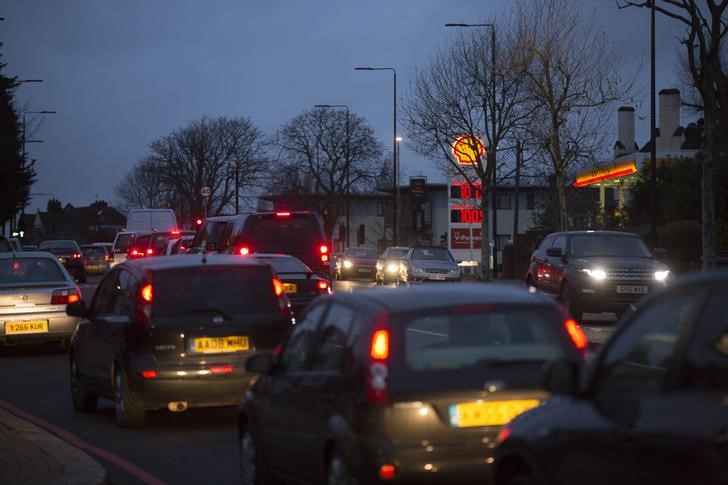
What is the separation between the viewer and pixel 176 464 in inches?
437

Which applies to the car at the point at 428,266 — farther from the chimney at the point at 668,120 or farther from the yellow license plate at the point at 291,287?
the chimney at the point at 668,120

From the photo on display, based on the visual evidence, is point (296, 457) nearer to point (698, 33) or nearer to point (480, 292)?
point (480, 292)

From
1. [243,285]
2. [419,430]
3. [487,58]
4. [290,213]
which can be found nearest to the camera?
[419,430]

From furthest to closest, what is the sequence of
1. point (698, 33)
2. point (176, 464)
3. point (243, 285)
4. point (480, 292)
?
point (698, 33) < point (243, 285) < point (176, 464) < point (480, 292)

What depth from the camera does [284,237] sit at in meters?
27.8

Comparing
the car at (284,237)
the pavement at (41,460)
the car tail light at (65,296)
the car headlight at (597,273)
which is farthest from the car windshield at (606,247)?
the pavement at (41,460)

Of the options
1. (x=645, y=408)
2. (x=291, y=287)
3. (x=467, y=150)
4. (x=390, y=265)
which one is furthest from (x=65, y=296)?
(x=467, y=150)

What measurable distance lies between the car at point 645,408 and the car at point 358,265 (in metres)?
59.8

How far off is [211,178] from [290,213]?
80.6 m

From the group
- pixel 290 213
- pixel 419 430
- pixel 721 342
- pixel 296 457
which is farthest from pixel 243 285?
pixel 290 213

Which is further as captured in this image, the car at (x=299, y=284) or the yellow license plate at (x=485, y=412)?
the car at (x=299, y=284)

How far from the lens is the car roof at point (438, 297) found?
7.86m

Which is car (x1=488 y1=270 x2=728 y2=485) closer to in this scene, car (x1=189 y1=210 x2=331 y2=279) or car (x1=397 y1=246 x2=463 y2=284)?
car (x1=189 y1=210 x2=331 y2=279)

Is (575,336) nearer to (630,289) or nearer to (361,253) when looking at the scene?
(630,289)
